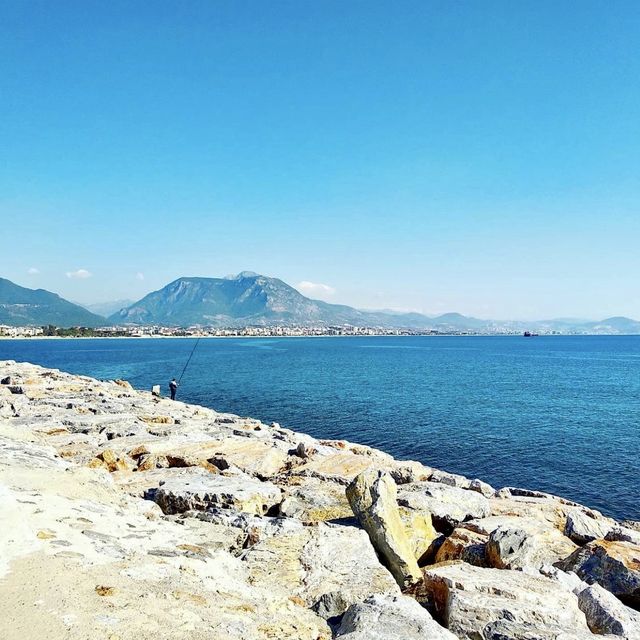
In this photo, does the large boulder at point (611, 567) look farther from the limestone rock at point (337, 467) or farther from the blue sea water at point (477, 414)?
the blue sea water at point (477, 414)

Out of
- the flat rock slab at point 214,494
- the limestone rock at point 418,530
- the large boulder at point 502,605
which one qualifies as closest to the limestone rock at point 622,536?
the limestone rock at point 418,530

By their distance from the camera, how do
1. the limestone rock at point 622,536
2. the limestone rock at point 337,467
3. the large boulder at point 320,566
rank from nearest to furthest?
1. the large boulder at point 320,566
2. the limestone rock at point 622,536
3. the limestone rock at point 337,467

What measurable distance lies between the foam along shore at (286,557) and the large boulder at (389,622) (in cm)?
2

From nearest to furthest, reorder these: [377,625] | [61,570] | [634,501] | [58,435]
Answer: [377,625] < [61,570] < [58,435] < [634,501]

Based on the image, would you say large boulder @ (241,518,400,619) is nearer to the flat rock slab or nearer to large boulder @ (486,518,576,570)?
the flat rock slab

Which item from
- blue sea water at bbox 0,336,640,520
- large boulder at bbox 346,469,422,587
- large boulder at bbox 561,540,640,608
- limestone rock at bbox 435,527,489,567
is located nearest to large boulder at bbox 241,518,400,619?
large boulder at bbox 346,469,422,587

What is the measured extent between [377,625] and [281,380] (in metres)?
62.6

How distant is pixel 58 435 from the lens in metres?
19.2

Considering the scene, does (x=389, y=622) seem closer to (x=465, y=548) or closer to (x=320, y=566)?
(x=320, y=566)

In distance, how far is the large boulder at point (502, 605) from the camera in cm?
679

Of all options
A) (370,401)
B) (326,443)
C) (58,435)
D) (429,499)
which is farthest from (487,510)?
(370,401)

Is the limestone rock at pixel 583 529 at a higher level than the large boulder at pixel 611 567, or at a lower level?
lower

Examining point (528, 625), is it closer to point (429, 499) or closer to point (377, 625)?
point (377, 625)

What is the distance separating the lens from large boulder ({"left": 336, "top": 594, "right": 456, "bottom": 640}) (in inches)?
242
